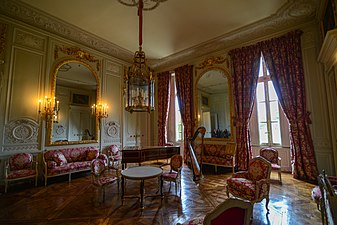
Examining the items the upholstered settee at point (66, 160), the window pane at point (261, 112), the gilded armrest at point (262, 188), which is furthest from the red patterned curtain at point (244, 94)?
the upholstered settee at point (66, 160)

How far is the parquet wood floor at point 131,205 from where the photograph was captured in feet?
8.38

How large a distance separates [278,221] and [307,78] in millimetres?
3745

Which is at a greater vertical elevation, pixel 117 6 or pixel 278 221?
pixel 117 6

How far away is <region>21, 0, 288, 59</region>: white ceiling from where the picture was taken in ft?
13.0

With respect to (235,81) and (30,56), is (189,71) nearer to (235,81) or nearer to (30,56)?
(235,81)

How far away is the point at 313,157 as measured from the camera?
165 inches

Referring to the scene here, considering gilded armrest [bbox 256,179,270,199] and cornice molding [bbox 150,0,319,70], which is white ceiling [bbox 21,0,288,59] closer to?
cornice molding [bbox 150,0,319,70]

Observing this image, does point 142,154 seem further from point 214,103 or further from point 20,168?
point 214,103

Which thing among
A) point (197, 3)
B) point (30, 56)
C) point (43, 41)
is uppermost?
point (197, 3)

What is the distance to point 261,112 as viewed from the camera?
222 inches

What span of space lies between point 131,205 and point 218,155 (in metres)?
3.38

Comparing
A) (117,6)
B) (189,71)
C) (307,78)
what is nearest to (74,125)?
(117,6)

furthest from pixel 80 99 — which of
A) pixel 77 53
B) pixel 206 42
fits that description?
pixel 206 42

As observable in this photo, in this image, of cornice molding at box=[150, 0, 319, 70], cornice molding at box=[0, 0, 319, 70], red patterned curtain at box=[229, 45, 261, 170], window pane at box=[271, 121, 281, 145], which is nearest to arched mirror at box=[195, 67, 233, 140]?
red patterned curtain at box=[229, 45, 261, 170]
